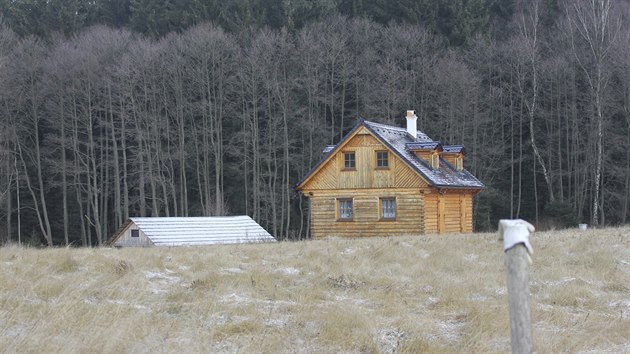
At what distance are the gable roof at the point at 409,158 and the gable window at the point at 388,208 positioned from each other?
6.87ft

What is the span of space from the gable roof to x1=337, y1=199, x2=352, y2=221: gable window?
6.52ft

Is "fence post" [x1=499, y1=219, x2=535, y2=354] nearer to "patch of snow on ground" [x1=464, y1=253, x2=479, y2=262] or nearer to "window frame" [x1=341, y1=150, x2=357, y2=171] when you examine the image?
"patch of snow on ground" [x1=464, y1=253, x2=479, y2=262]

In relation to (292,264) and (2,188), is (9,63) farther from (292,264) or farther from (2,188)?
(292,264)

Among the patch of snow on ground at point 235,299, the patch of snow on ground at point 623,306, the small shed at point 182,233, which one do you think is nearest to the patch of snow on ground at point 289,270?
the patch of snow on ground at point 235,299

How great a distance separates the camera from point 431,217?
119ft

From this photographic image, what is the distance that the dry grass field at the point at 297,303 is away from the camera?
33.5 ft

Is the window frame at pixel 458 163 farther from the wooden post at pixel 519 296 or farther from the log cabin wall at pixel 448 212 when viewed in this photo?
the wooden post at pixel 519 296

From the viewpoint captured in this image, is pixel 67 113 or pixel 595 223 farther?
pixel 67 113

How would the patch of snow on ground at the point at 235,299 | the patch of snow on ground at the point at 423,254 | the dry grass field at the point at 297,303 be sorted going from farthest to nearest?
the patch of snow on ground at the point at 423,254 < the patch of snow on ground at the point at 235,299 < the dry grass field at the point at 297,303

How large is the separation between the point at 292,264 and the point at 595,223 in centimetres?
3214

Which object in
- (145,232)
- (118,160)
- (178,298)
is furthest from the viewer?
(118,160)

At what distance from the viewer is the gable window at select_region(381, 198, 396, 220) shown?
3628cm

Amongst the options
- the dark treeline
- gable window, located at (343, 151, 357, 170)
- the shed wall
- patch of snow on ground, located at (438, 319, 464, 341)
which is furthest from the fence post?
the dark treeline

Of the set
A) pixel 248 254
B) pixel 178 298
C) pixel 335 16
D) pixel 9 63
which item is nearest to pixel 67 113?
pixel 9 63
